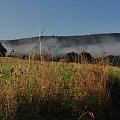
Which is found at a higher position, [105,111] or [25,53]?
[25,53]

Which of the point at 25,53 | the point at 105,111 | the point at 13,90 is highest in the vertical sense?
the point at 25,53

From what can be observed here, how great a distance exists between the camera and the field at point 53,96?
6.91 meters

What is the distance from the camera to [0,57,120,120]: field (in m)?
6.91

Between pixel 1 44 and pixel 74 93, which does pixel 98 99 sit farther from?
pixel 1 44

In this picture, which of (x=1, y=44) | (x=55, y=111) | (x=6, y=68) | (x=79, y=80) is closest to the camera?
(x=55, y=111)

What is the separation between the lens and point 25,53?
8.96 meters

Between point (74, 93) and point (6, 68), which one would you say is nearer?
point (74, 93)

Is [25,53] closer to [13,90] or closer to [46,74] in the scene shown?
[46,74]

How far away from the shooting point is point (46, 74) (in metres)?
8.04

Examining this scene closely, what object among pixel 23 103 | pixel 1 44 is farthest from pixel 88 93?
pixel 1 44

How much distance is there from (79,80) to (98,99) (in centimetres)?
68

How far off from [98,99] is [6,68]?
10.3 feet

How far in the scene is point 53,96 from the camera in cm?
750

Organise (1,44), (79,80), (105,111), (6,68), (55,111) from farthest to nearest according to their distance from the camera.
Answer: (1,44) → (6,68) → (79,80) → (105,111) → (55,111)
